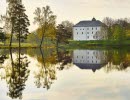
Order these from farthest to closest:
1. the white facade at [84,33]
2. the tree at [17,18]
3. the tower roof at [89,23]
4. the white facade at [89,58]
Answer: the tower roof at [89,23] → the white facade at [84,33] → the tree at [17,18] → the white facade at [89,58]

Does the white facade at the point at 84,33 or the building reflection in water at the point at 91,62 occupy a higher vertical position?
the white facade at the point at 84,33

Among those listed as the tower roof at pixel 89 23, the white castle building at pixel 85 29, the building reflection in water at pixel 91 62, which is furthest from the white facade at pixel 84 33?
the building reflection in water at pixel 91 62

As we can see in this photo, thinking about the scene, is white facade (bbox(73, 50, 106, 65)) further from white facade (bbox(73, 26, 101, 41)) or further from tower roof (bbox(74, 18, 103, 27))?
tower roof (bbox(74, 18, 103, 27))

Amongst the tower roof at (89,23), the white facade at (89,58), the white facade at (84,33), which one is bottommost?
the white facade at (89,58)

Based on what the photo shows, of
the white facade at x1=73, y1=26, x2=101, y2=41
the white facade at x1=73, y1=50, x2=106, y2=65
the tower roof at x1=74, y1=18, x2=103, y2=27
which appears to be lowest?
the white facade at x1=73, y1=50, x2=106, y2=65

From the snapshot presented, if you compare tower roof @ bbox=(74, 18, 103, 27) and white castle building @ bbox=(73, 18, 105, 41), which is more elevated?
tower roof @ bbox=(74, 18, 103, 27)

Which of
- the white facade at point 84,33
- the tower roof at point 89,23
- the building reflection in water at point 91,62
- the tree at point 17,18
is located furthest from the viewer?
the tower roof at point 89,23

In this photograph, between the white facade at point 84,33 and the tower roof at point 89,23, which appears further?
the tower roof at point 89,23

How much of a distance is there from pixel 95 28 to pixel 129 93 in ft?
436

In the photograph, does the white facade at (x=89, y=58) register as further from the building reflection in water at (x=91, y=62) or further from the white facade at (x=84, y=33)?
the white facade at (x=84, y=33)

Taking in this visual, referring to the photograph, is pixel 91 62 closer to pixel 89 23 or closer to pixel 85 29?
pixel 85 29

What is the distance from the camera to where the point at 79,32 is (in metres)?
147

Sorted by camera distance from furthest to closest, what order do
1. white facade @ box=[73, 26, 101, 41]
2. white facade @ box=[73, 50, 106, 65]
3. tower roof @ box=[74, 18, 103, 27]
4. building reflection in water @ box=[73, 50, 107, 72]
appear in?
tower roof @ box=[74, 18, 103, 27] → white facade @ box=[73, 26, 101, 41] → white facade @ box=[73, 50, 106, 65] → building reflection in water @ box=[73, 50, 107, 72]

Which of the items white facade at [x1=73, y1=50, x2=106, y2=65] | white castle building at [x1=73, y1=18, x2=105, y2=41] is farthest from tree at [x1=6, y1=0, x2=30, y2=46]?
white castle building at [x1=73, y1=18, x2=105, y2=41]
